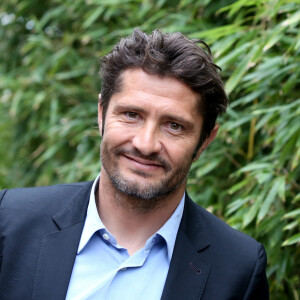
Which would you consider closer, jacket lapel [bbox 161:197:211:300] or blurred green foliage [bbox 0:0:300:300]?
jacket lapel [bbox 161:197:211:300]

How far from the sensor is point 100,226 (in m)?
1.80

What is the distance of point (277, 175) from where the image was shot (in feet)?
8.26

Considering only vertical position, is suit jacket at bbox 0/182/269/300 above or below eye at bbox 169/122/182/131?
below

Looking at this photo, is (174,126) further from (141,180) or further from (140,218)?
(140,218)

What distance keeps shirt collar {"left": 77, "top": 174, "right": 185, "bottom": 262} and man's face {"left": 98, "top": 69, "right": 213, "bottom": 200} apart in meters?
0.12

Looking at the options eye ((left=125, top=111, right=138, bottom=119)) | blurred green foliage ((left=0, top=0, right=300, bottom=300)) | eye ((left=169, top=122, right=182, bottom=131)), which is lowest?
blurred green foliage ((left=0, top=0, right=300, bottom=300))

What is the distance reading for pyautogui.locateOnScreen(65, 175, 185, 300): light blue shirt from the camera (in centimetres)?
171

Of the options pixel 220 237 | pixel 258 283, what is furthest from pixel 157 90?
pixel 258 283

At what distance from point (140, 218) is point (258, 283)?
44cm

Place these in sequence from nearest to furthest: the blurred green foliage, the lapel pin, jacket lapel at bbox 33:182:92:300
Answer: jacket lapel at bbox 33:182:92:300, the lapel pin, the blurred green foliage

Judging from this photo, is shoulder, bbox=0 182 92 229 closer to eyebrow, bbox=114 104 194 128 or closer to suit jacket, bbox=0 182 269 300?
suit jacket, bbox=0 182 269 300

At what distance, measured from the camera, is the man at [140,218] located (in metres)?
1.74

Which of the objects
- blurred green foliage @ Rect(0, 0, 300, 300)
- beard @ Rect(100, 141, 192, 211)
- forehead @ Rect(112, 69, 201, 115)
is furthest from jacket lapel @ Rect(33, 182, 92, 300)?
blurred green foliage @ Rect(0, 0, 300, 300)

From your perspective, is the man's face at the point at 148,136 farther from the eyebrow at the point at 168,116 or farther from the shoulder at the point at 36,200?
the shoulder at the point at 36,200
